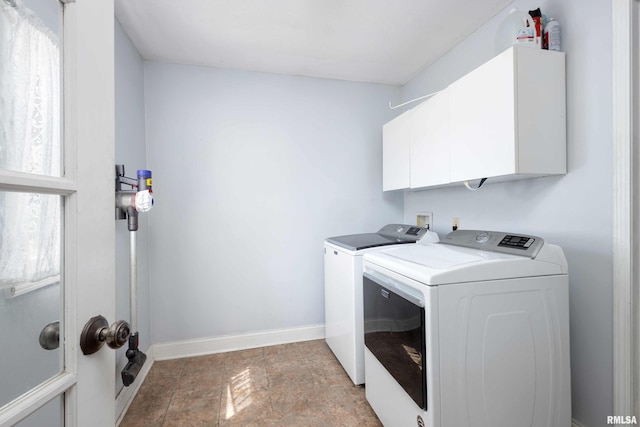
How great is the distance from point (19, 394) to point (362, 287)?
153 cm

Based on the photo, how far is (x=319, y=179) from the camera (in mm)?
2496

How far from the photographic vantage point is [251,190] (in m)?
2.35

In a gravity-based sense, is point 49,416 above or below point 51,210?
below

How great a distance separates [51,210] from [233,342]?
2.10 metres

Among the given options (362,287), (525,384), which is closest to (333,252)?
(362,287)

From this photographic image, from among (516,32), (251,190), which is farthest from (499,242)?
(251,190)

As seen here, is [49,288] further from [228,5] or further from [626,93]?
[626,93]

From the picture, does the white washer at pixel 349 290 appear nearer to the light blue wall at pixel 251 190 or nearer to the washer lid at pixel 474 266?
the light blue wall at pixel 251 190

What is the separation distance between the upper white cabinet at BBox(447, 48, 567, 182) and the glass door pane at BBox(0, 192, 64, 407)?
5.14ft

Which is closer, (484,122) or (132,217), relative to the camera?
(484,122)

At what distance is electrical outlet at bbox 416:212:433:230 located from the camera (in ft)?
7.60

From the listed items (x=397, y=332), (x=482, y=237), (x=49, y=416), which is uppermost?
(x=482, y=237)

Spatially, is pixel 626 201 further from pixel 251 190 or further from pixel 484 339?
pixel 251 190

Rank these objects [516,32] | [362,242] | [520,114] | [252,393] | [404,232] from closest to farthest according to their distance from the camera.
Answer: [520,114]
[516,32]
[252,393]
[362,242]
[404,232]
